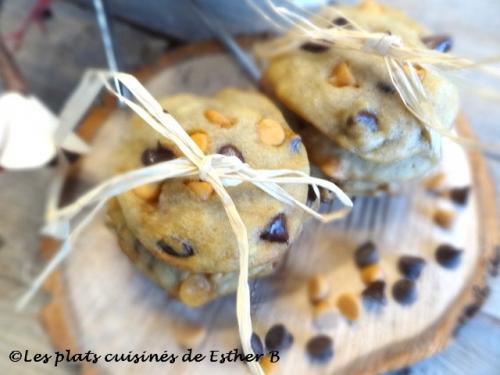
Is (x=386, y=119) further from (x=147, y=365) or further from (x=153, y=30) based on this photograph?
(x=153, y=30)

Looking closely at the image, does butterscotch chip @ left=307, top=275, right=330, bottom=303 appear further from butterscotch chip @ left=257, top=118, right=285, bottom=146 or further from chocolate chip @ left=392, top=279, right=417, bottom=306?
butterscotch chip @ left=257, top=118, right=285, bottom=146

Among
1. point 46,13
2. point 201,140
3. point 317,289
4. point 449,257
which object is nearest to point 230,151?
point 201,140

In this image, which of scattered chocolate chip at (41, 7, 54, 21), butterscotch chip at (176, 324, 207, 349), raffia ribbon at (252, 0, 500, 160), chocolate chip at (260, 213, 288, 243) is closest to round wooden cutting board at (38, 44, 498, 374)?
butterscotch chip at (176, 324, 207, 349)

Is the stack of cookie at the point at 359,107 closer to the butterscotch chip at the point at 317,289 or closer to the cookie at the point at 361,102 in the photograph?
the cookie at the point at 361,102

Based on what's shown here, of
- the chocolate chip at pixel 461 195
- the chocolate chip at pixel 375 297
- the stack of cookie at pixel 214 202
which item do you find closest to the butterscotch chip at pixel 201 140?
the stack of cookie at pixel 214 202

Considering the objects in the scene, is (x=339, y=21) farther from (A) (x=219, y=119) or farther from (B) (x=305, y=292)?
(B) (x=305, y=292)

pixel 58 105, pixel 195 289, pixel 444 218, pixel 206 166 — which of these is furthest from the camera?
pixel 58 105
